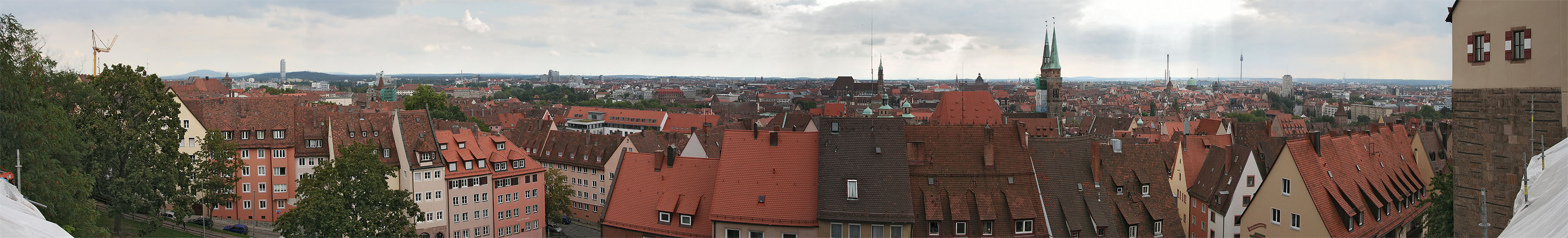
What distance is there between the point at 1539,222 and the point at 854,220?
55.8 feet

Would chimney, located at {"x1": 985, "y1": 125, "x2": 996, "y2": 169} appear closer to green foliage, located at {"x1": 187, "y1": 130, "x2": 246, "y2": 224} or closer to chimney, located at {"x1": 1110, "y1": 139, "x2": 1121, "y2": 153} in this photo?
chimney, located at {"x1": 1110, "y1": 139, "x2": 1121, "y2": 153}

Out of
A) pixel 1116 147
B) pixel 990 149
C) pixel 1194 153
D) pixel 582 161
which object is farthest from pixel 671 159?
pixel 582 161

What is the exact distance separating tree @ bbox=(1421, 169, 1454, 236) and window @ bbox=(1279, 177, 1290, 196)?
4.39 m

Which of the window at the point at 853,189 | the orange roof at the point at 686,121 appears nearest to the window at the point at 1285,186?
the window at the point at 853,189

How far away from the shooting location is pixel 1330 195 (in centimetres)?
3481

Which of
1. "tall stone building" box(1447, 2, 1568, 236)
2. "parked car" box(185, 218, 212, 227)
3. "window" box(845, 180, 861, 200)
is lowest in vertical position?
"parked car" box(185, 218, 212, 227)

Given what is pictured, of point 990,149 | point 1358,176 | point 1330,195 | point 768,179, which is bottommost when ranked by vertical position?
point 1330,195

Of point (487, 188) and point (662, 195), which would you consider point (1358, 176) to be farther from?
point (487, 188)

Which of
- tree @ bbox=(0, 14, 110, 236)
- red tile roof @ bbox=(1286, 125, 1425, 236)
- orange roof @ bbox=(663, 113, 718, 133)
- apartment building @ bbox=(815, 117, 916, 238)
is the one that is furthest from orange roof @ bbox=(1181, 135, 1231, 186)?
orange roof @ bbox=(663, 113, 718, 133)

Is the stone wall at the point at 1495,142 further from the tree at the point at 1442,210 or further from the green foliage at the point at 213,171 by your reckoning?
the green foliage at the point at 213,171

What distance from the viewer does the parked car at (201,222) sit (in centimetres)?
4747

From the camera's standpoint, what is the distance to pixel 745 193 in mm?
30531

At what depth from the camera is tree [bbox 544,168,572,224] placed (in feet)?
180

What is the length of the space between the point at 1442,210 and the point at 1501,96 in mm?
10077
